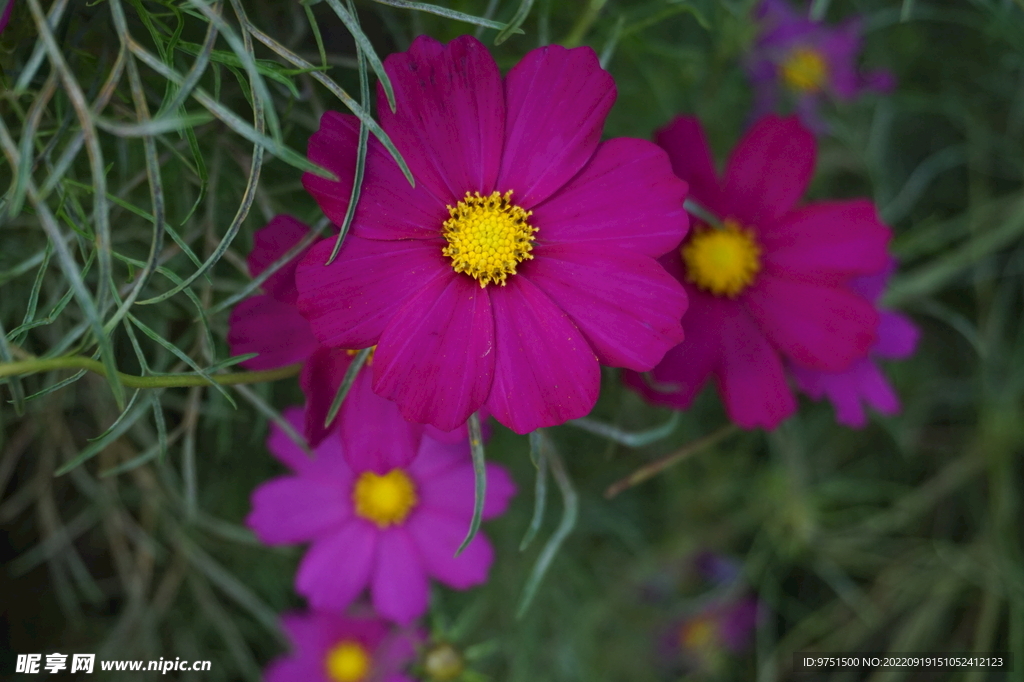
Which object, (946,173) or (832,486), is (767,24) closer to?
(946,173)

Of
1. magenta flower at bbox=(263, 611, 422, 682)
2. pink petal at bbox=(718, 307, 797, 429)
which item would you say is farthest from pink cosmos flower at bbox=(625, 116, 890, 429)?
magenta flower at bbox=(263, 611, 422, 682)

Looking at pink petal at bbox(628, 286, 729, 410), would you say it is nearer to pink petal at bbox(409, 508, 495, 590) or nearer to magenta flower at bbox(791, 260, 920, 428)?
magenta flower at bbox(791, 260, 920, 428)

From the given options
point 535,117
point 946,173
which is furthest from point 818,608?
point 535,117

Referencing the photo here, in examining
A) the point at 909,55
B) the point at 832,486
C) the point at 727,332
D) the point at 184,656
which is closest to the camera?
the point at 727,332

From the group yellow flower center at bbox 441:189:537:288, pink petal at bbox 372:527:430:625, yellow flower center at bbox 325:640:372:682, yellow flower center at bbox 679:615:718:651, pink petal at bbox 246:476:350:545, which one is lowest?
yellow flower center at bbox 679:615:718:651

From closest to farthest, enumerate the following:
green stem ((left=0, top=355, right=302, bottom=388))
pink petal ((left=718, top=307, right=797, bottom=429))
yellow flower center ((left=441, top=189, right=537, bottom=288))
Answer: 1. green stem ((left=0, top=355, right=302, bottom=388))
2. yellow flower center ((left=441, top=189, right=537, bottom=288))
3. pink petal ((left=718, top=307, right=797, bottom=429))

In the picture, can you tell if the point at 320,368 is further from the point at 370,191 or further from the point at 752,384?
the point at 752,384

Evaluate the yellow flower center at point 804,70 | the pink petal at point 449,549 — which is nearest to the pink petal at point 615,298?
the pink petal at point 449,549
